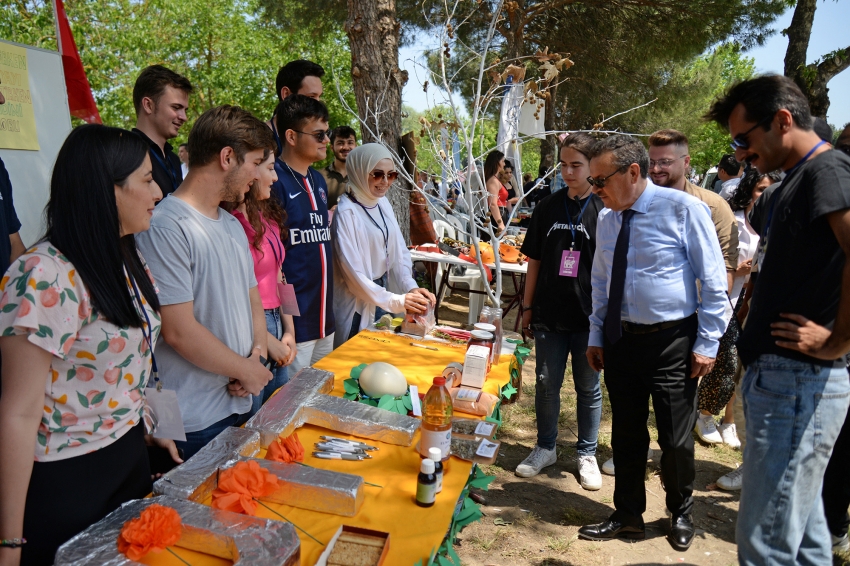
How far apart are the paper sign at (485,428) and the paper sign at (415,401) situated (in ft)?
0.77

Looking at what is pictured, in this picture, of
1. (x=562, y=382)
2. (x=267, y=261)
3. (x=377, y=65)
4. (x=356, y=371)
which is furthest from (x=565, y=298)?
(x=377, y=65)

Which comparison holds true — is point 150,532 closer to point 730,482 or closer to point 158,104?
point 158,104

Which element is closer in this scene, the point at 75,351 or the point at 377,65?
the point at 75,351

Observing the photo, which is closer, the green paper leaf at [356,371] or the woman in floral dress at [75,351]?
the woman in floral dress at [75,351]

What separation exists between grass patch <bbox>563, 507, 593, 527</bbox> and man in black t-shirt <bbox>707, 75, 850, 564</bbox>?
1.15 m

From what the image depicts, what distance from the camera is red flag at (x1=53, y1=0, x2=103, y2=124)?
12.1 ft

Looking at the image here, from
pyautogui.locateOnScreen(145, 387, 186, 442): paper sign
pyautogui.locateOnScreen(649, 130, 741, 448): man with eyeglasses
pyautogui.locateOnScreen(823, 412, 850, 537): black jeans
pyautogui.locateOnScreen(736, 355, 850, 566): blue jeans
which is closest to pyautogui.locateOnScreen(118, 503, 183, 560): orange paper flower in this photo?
pyautogui.locateOnScreen(145, 387, 186, 442): paper sign

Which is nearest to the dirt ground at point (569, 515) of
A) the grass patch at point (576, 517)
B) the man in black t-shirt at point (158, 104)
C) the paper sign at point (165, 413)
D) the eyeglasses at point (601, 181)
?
the grass patch at point (576, 517)

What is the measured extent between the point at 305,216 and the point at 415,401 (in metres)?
1.11

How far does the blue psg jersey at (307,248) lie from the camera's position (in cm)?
259

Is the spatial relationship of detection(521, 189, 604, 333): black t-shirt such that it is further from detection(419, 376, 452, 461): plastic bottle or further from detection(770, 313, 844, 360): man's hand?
detection(419, 376, 452, 461): plastic bottle

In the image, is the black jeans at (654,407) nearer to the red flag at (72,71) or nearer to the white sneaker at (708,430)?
the white sneaker at (708,430)

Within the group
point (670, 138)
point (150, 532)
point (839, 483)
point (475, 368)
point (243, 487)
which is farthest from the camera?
point (670, 138)

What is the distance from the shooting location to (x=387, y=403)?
1.91 metres
